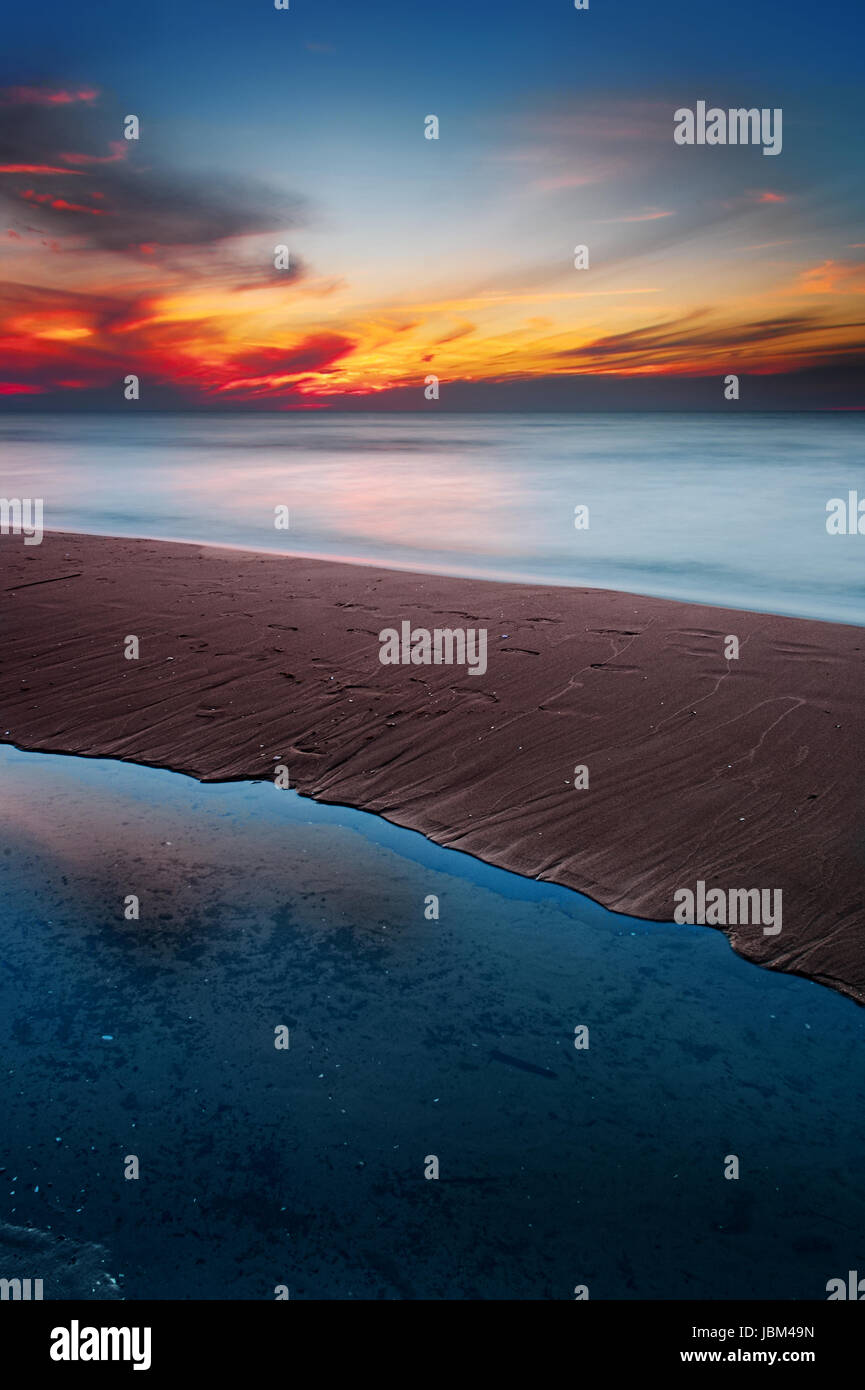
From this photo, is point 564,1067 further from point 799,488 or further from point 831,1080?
point 799,488

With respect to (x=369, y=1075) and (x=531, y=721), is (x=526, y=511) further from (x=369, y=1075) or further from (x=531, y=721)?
(x=369, y=1075)

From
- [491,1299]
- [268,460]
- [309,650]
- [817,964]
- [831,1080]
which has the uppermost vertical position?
[268,460]

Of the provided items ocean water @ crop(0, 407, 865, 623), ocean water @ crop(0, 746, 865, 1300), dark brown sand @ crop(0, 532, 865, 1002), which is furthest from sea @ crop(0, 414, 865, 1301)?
ocean water @ crop(0, 407, 865, 623)

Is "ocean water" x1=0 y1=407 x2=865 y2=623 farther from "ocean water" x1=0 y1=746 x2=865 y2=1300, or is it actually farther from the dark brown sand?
"ocean water" x1=0 y1=746 x2=865 y2=1300

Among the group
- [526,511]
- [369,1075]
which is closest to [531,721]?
[369,1075]
